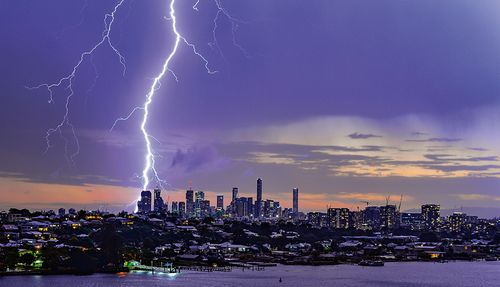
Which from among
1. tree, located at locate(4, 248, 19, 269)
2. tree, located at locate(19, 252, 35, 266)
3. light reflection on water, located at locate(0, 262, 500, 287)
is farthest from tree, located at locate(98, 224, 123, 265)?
tree, located at locate(4, 248, 19, 269)

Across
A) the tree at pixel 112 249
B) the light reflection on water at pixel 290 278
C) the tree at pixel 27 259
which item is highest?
the tree at pixel 112 249

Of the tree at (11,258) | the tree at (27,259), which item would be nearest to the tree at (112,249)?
the tree at (27,259)

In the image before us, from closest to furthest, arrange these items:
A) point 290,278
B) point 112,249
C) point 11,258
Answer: point 290,278, point 11,258, point 112,249

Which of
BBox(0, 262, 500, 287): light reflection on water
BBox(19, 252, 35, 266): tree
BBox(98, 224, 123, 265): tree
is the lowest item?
BBox(0, 262, 500, 287): light reflection on water

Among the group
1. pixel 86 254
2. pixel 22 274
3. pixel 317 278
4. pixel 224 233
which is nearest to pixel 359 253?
pixel 224 233

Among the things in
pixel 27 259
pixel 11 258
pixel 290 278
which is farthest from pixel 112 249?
pixel 290 278

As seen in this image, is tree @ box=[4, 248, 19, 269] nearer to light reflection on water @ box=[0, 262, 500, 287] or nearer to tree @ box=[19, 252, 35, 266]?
tree @ box=[19, 252, 35, 266]

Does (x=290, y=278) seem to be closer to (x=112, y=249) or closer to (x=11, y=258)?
(x=112, y=249)

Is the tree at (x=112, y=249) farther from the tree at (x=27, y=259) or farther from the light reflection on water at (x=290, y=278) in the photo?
the tree at (x=27, y=259)

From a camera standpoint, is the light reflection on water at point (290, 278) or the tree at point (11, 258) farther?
the tree at point (11, 258)
